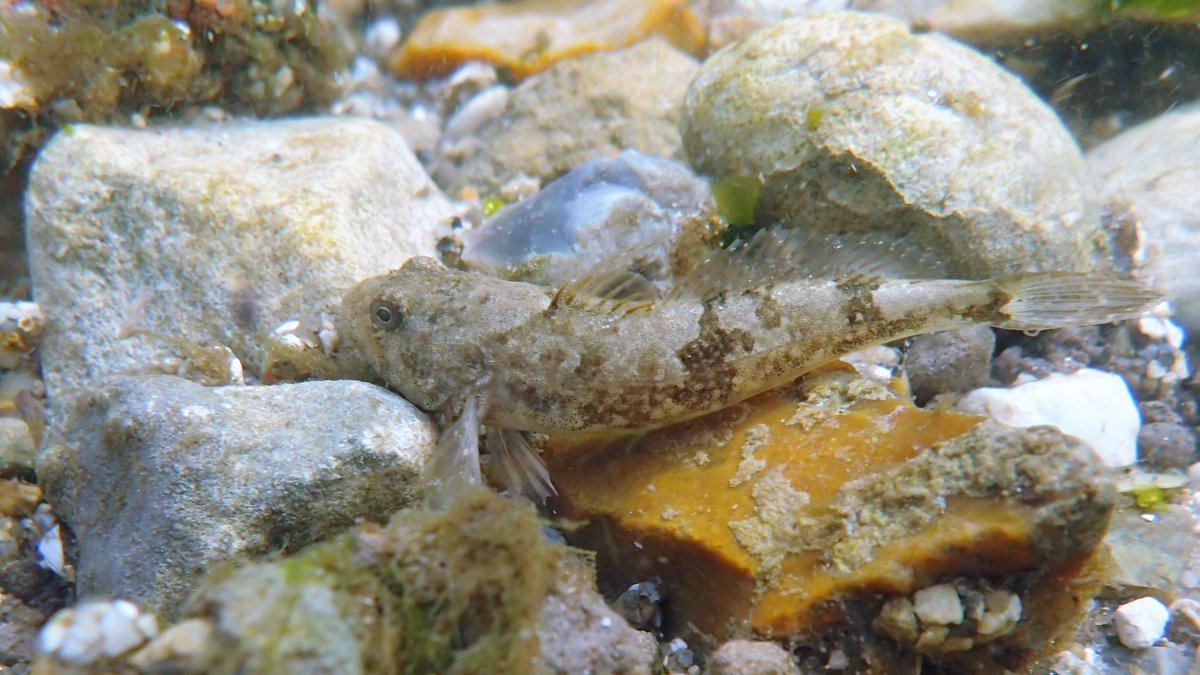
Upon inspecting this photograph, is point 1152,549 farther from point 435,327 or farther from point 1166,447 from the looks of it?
point 435,327

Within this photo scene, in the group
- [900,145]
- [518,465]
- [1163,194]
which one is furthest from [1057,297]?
[518,465]

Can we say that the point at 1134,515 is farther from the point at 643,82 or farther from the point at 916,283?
the point at 643,82

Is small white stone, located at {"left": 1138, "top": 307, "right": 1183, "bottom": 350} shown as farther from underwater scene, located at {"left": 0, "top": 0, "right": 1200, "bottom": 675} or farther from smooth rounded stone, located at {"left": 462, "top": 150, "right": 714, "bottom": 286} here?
smooth rounded stone, located at {"left": 462, "top": 150, "right": 714, "bottom": 286}

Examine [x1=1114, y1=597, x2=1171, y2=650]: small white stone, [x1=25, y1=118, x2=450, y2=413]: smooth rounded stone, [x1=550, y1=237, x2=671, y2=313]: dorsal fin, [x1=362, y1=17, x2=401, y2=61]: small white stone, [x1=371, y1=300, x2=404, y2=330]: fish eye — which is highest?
[x1=362, y1=17, x2=401, y2=61]: small white stone

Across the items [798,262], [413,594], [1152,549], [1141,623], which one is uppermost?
[798,262]

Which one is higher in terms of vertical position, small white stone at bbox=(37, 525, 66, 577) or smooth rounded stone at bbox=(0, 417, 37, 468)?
smooth rounded stone at bbox=(0, 417, 37, 468)

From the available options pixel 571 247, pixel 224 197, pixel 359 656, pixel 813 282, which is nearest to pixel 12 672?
pixel 359 656

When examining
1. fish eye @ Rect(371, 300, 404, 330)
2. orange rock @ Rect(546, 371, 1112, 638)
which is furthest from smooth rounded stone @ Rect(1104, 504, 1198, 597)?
fish eye @ Rect(371, 300, 404, 330)
